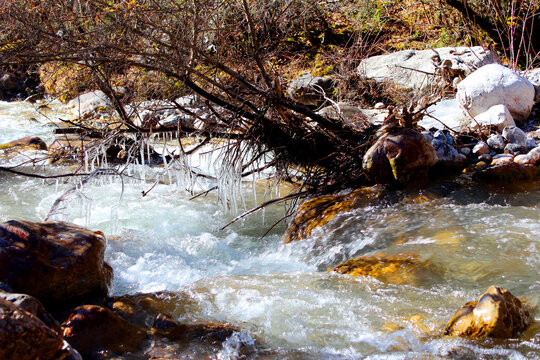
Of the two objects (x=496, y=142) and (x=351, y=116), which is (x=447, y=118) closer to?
(x=496, y=142)

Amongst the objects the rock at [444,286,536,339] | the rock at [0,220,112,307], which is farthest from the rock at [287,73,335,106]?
the rock at [444,286,536,339]

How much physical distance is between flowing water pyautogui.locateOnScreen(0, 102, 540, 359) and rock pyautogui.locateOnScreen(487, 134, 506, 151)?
82 centimetres

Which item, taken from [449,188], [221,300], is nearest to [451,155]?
[449,188]

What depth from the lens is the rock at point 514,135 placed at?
5.38 metres

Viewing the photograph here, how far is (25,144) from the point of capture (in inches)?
353

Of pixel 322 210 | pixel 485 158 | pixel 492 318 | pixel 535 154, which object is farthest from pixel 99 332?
pixel 535 154

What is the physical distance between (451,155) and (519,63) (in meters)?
3.68

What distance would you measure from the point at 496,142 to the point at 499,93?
84 cm

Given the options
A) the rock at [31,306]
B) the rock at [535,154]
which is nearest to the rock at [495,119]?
the rock at [535,154]

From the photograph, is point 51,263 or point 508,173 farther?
point 508,173

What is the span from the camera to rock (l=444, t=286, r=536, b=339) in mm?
2607

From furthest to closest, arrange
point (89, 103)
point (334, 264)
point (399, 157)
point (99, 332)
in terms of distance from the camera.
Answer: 1. point (89, 103)
2. point (399, 157)
3. point (334, 264)
4. point (99, 332)

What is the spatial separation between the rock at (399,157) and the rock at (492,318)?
220 centimetres

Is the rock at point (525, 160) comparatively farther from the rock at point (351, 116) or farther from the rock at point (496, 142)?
the rock at point (351, 116)
